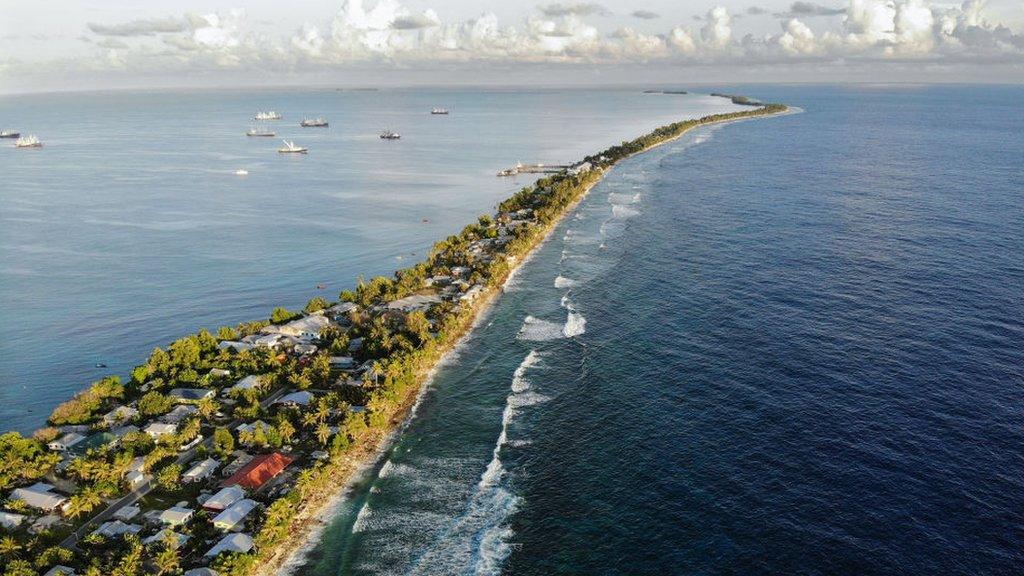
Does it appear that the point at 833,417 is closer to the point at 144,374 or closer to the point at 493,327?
the point at 493,327

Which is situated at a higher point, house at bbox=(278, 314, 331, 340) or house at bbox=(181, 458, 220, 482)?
house at bbox=(278, 314, 331, 340)

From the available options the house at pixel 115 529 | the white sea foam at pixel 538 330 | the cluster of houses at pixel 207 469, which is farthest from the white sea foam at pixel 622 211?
the house at pixel 115 529

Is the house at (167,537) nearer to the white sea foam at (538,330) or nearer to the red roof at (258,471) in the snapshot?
the red roof at (258,471)

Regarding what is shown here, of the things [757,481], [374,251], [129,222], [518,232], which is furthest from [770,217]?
[129,222]

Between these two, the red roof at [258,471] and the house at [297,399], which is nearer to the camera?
the red roof at [258,471]

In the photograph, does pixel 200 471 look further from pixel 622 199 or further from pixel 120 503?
pixel 622 199

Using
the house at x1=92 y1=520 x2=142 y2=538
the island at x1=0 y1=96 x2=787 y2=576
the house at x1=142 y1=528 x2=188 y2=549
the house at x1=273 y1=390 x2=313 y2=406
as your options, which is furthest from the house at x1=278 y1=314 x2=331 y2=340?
the house at x1=142 y1=528 x2=188 y2=549

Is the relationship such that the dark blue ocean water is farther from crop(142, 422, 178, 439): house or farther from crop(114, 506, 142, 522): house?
crop(142, 422, 178, 439): house
